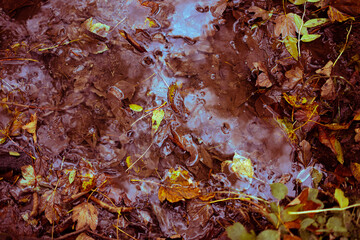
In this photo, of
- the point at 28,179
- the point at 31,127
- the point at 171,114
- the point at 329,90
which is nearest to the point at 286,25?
the point at 329,90

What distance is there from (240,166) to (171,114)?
776 mm

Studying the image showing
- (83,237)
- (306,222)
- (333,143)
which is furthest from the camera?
(333,143)

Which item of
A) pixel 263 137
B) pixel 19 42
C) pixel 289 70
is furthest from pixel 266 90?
pixel 19 42

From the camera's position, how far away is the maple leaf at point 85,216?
197 centimetres

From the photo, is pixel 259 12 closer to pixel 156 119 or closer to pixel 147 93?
pixel 147 93

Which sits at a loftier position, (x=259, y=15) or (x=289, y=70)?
(x=259, y=15)

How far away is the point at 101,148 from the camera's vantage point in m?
2.14

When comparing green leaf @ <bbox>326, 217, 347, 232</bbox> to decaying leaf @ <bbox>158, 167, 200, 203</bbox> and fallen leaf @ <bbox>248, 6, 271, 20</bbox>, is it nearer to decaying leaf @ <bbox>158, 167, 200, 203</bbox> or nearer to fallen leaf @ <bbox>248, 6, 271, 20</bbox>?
decaying leaf @ <bbox>158, 167, 200, 203</bbox>

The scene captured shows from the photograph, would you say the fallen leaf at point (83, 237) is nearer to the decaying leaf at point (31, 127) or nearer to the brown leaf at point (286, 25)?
the decaying leaf at point (31, 127)

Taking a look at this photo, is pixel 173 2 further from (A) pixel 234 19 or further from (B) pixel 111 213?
(B) pixel 111 213

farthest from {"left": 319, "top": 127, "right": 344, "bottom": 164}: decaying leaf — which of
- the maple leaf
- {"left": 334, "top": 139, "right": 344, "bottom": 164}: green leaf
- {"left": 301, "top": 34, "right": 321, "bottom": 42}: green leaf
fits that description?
the maple leaf

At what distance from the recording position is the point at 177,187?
2.05 m

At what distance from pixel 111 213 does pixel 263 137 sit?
4.91 ft

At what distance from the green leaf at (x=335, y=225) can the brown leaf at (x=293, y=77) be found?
1157 mm
